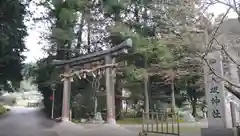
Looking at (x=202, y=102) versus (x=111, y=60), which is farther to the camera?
(x=202, y=102)

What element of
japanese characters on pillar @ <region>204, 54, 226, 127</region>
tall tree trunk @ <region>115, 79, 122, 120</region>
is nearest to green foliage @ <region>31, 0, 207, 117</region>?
tall tree trunk @ <region>115, 79, 122, 120</region>

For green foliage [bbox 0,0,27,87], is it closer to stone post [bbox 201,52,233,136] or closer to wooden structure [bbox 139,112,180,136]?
wooden structure [bbox 139,112,180,136]

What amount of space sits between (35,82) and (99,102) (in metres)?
5.64

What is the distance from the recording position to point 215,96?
942cm

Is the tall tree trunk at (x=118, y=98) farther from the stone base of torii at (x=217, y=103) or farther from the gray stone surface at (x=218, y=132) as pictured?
the gray stone surface at (x=218, y=132)

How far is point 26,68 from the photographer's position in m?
23.6

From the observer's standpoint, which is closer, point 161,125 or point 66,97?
point 161,125

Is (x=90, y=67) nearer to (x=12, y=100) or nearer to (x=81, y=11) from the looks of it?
(x=81, y=11)

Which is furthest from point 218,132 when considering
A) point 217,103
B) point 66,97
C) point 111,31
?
point 111,31

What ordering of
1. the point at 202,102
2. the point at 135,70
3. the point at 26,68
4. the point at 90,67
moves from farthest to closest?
the point at 202,102
the point at 26,68
the point at 135,70
the point at 90,67

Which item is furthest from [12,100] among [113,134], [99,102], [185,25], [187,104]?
[185,25]

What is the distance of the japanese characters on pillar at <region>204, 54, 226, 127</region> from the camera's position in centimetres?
915

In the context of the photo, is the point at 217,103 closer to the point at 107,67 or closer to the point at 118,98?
the point at 107,67

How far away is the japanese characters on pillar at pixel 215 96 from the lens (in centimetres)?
915
